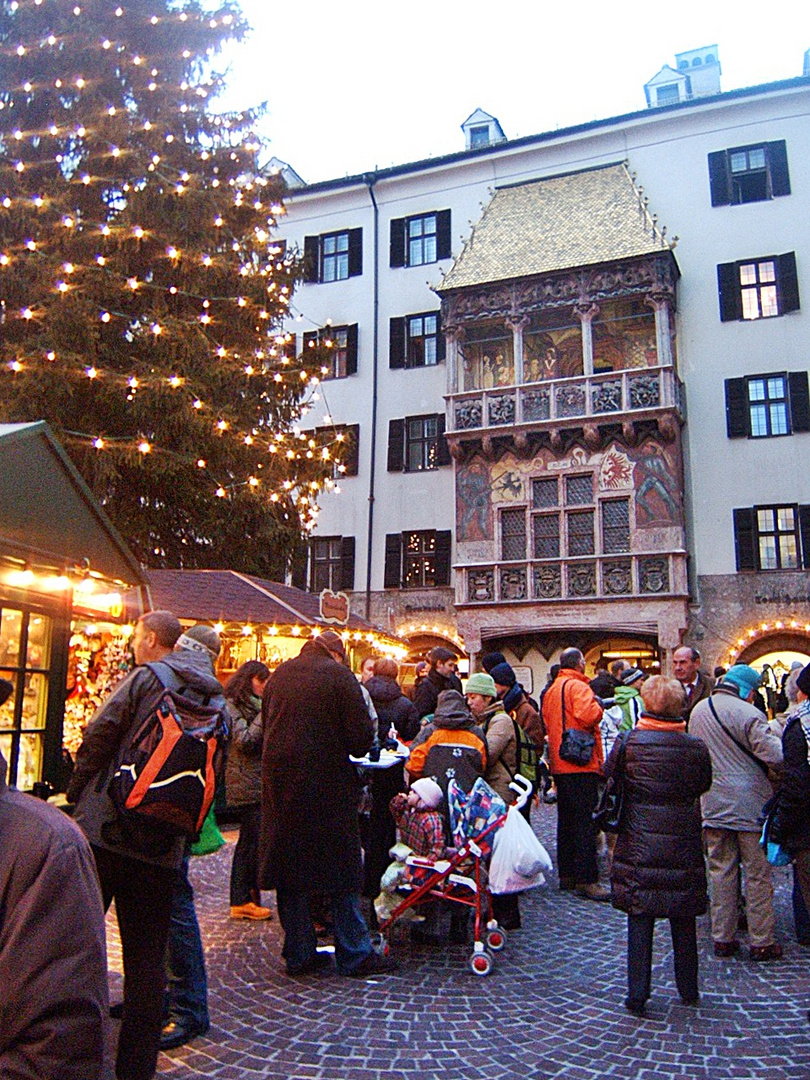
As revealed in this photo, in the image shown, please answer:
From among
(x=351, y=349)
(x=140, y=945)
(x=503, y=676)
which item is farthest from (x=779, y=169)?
(x=140, y=945)

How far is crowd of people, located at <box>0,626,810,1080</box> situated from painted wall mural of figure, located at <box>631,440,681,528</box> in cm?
1388

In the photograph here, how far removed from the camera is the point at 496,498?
23.5 m

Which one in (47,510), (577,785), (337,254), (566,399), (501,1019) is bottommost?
(501,1019)

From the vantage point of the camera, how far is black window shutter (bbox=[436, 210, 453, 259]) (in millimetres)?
26125

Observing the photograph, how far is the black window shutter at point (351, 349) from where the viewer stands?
2641 centimetres

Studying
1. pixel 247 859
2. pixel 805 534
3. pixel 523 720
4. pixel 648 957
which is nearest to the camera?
pixel 648 957

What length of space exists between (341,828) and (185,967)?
47.6 inches

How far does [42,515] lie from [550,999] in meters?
5.20

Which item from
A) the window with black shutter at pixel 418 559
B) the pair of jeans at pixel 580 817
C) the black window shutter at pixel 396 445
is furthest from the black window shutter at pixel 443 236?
the pair of jeans at pixel 580 817

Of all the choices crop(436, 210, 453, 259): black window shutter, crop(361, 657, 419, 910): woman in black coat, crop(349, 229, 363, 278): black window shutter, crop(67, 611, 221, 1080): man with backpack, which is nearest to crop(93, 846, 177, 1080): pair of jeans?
crop(67, 611, 221, 1080): man with backpack

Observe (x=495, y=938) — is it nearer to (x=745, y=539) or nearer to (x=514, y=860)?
(x=514, y=860)

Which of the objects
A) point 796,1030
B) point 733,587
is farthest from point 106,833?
point 733,587

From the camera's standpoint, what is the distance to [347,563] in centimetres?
2531

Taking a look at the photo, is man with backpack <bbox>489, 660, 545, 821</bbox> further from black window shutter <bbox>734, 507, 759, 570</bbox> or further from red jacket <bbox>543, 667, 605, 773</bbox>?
black window shutter <bbox>734, 507, 759, 570</bbox>
